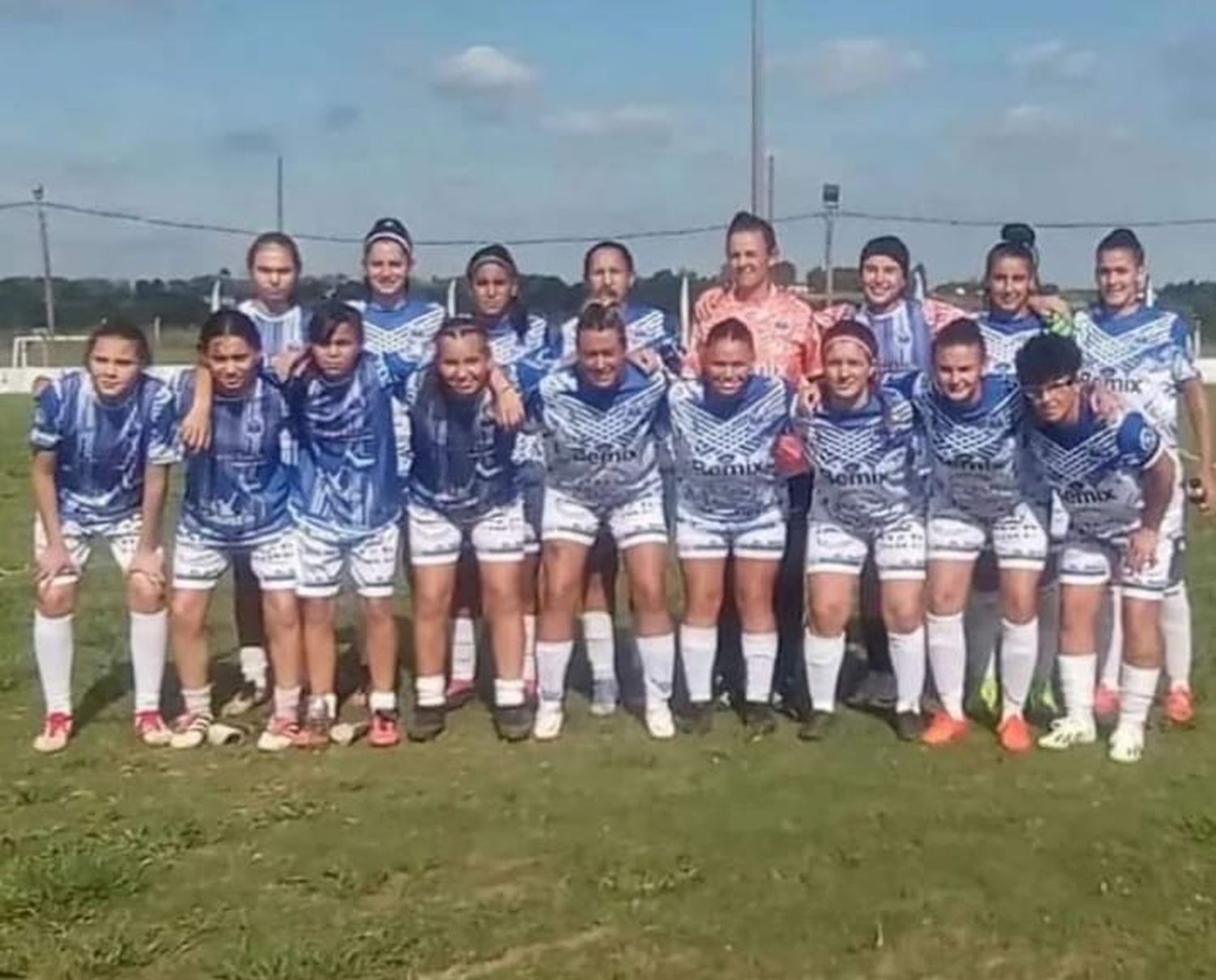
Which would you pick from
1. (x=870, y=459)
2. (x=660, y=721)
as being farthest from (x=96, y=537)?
(x=870, y=459)

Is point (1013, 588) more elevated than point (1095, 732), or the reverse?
point (1013, 588)

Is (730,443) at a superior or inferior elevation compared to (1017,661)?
superior

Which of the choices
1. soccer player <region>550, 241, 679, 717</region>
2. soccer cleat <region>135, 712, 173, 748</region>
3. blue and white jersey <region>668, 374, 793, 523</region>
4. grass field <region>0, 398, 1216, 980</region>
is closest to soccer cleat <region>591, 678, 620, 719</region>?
soccer player <region>550, 241, 679, 717</region>

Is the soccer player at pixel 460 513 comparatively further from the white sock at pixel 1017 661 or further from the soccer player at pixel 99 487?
the white sock at pixel 1017 661

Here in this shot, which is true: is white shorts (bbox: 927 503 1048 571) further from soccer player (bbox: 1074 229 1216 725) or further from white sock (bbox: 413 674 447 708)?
white sock (bbox: 413 674 447 708)

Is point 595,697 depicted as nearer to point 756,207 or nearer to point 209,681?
point 209,681

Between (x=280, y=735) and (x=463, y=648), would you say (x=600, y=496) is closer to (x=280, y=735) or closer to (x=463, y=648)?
(x=463, y=648)

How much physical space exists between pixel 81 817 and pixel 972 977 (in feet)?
9.64

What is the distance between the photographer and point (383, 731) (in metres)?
7.21

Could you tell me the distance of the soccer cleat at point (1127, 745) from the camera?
6.76 m

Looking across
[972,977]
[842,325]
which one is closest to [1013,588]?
[842,325]

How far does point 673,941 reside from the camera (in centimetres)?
495

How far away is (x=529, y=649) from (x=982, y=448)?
1956mm

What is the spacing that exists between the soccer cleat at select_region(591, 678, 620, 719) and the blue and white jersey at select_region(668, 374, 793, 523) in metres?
0.89
